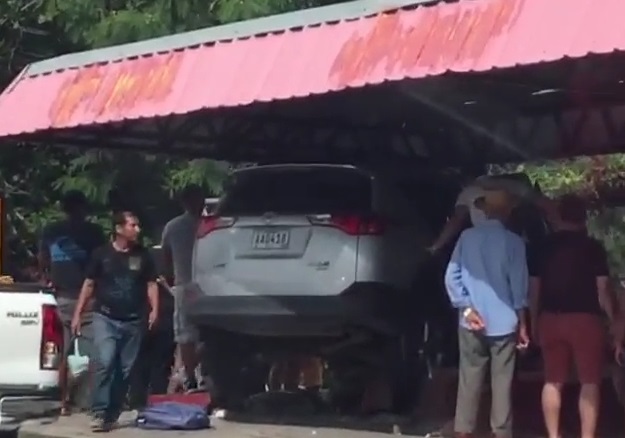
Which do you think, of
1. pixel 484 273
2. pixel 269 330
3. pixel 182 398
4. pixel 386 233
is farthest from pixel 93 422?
pixel 484 273

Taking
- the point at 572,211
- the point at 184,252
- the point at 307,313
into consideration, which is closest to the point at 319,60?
the point at 572,211

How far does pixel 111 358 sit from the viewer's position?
11500 mm

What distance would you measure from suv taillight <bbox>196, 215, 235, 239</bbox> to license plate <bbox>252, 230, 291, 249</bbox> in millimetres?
284

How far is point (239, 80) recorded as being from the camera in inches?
407

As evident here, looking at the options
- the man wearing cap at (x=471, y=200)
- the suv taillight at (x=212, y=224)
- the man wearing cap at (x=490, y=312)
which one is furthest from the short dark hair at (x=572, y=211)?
the suv taillight at (x=212, y=224)

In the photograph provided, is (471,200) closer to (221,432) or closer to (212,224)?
(212,224)

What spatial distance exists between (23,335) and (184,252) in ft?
8.47

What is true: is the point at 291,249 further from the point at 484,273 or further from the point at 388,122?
the point at 388,122

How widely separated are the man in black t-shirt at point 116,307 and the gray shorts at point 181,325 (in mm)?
1040

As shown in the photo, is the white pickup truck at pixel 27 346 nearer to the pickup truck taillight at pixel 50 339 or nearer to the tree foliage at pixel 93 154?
the pickup truck taillight at pixel 50 339

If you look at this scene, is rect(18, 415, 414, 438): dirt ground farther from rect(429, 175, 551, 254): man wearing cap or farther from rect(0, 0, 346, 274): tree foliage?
rect(0, 0, 346, 274): tree foliage

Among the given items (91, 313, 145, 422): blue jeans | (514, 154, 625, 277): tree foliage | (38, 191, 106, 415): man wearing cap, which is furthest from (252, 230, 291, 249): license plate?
(514, 154, 625, 277): tree foliage

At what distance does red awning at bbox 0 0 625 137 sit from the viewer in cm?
864

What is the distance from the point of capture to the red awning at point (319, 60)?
8.64 m
